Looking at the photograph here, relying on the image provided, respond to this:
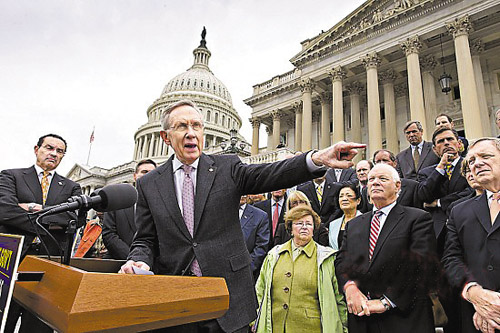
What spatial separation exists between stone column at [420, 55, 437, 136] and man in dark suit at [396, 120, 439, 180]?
50.8 feet

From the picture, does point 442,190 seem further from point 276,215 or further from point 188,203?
point 188,203

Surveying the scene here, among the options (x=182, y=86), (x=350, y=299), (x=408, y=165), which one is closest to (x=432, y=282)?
(x=350, y=299)

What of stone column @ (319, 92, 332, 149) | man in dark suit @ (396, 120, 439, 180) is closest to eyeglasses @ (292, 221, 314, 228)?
man in dark suit @ (396, 120, 439, 180)

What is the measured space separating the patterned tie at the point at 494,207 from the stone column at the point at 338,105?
18592mm

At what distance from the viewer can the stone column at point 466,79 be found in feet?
51.9

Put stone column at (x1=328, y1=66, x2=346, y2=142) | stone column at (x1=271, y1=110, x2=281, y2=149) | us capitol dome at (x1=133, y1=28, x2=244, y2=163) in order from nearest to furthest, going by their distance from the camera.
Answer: stone column at (x1=328, y1=66, x2=346, y2=142)
stone column at (x1=271, y1=110, x2=281, y2=149)
us capitol dome at (x1=133, y1=28, x2=244, y2=163)

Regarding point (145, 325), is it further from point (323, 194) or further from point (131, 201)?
point (323, 194)

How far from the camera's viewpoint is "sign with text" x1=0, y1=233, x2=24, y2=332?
1.45 metres

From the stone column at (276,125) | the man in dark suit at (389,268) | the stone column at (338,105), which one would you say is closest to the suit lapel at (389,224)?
the man in dark suit at (389,268)

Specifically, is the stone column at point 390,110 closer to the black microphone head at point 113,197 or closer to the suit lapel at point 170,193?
the suit lapel at point 170,193

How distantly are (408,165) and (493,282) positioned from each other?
4.03m

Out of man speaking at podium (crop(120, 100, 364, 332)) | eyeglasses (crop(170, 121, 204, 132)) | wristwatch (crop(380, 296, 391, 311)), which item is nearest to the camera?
man speaking at podium (crop(120, 100, 364, 332))

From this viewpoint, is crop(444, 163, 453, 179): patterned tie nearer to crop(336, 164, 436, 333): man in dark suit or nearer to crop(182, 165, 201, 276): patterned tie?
crop(336, 164, 436, 333): man in dark suit

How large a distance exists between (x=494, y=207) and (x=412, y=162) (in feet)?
11.7
